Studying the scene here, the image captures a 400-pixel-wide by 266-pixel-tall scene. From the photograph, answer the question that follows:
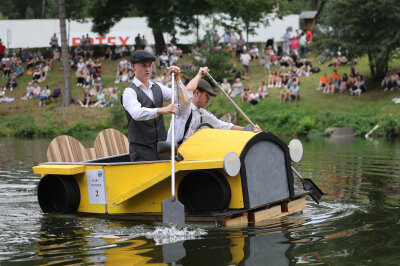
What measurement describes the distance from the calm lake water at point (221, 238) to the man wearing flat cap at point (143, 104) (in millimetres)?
897

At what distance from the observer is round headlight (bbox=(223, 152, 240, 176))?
684 cm

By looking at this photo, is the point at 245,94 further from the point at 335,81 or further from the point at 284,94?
the point at 335,81

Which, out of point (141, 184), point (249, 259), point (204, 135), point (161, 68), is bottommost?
point (249, 259)

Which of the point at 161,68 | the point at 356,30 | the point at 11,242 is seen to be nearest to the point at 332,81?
the point at 356,30

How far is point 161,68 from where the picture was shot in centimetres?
3478

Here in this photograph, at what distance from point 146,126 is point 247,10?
29.9 m

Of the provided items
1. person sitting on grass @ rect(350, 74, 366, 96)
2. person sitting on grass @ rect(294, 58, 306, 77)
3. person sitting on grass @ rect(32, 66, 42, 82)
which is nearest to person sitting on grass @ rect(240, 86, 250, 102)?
person sitting on grass @ rect(294, 58, 306, 77)

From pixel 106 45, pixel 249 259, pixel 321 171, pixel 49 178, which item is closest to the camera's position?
pixel 249 259

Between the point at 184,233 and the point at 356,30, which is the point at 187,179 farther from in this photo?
the point at 356,30

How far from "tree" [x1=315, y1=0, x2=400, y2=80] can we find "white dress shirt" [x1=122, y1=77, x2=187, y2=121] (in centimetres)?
2114

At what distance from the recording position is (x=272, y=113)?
2717 cm

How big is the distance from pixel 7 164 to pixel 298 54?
21460 mm

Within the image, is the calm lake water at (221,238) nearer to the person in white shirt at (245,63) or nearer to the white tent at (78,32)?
the person in white shirt at (245,63)

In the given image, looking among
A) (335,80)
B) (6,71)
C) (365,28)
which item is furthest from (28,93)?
(365,28)
